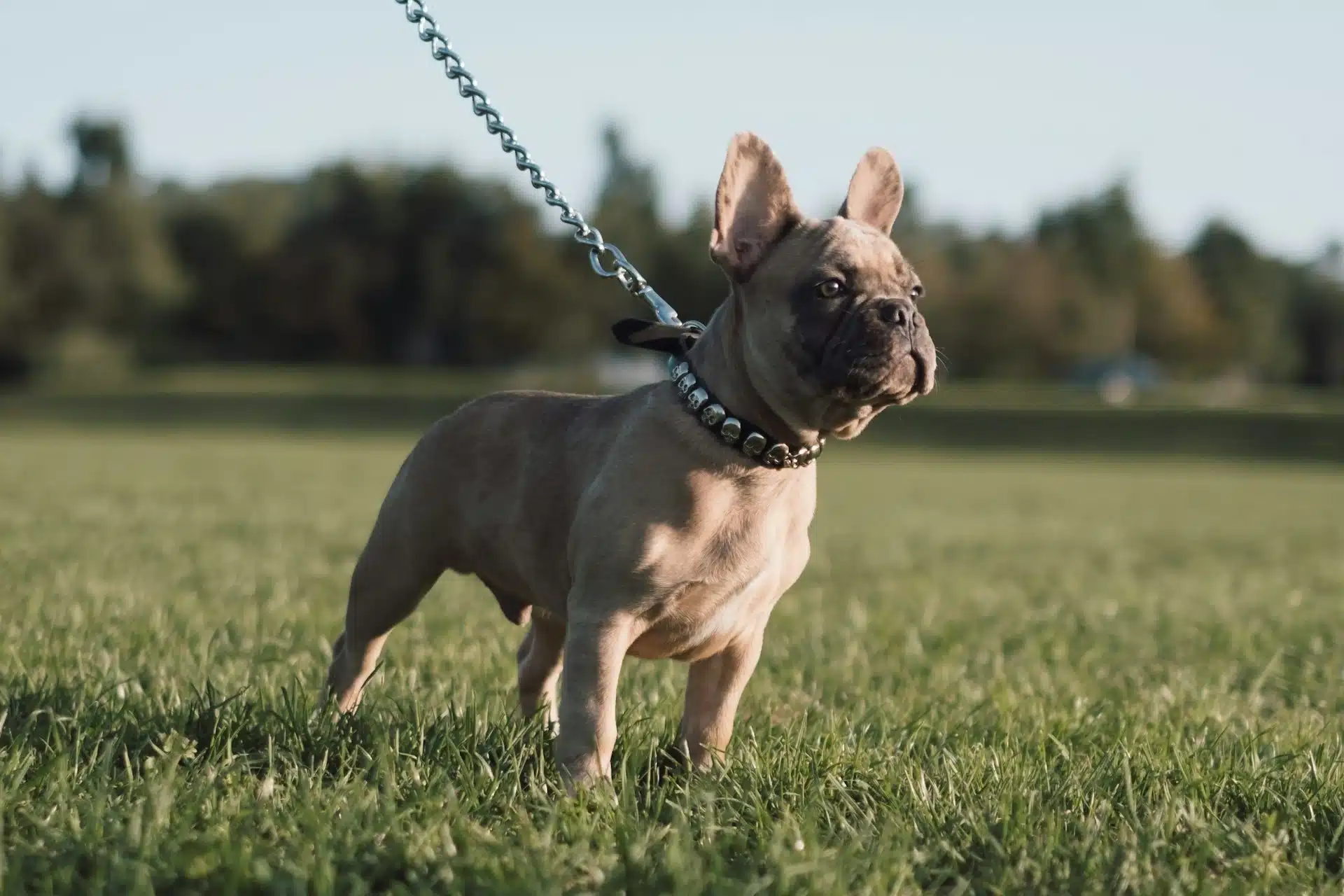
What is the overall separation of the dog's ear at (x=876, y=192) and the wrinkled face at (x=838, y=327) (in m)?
0.31

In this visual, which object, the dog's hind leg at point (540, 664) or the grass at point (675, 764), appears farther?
the dog's hind leg at point (540, 664)

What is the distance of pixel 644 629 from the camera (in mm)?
3512

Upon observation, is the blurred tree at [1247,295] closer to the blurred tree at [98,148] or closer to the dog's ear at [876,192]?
the blurred tree at [98,148]

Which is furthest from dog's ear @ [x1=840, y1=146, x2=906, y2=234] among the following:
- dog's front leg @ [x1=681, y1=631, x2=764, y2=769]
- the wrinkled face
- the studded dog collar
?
dog's front leg @ [x1=681, y1=631, x2=764, y2=769]

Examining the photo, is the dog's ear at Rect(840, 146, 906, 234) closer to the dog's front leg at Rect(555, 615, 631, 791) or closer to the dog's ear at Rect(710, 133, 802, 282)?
the dog's ear at Rect(710, 133, 802, 282)

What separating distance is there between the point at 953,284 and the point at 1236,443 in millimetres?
24514

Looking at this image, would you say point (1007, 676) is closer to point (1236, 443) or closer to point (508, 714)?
point (508, 714)

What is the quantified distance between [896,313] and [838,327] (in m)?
0.14

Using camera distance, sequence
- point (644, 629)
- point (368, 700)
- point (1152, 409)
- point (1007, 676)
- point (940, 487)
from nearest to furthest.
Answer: point (644, 629)
point (368, 700)
point (1007, 676)
point (940, 487)
point (1152, 409)

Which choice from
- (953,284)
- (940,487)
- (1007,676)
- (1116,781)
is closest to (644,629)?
(1116,781)

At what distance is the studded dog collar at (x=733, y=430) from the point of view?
343cm

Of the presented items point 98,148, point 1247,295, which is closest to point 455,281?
point 98,148

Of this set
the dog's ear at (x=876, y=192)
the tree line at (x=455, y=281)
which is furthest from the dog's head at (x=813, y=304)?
the tree line at (x=455, y=281)

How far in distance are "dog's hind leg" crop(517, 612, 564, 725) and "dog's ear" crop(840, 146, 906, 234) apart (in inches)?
57.8
